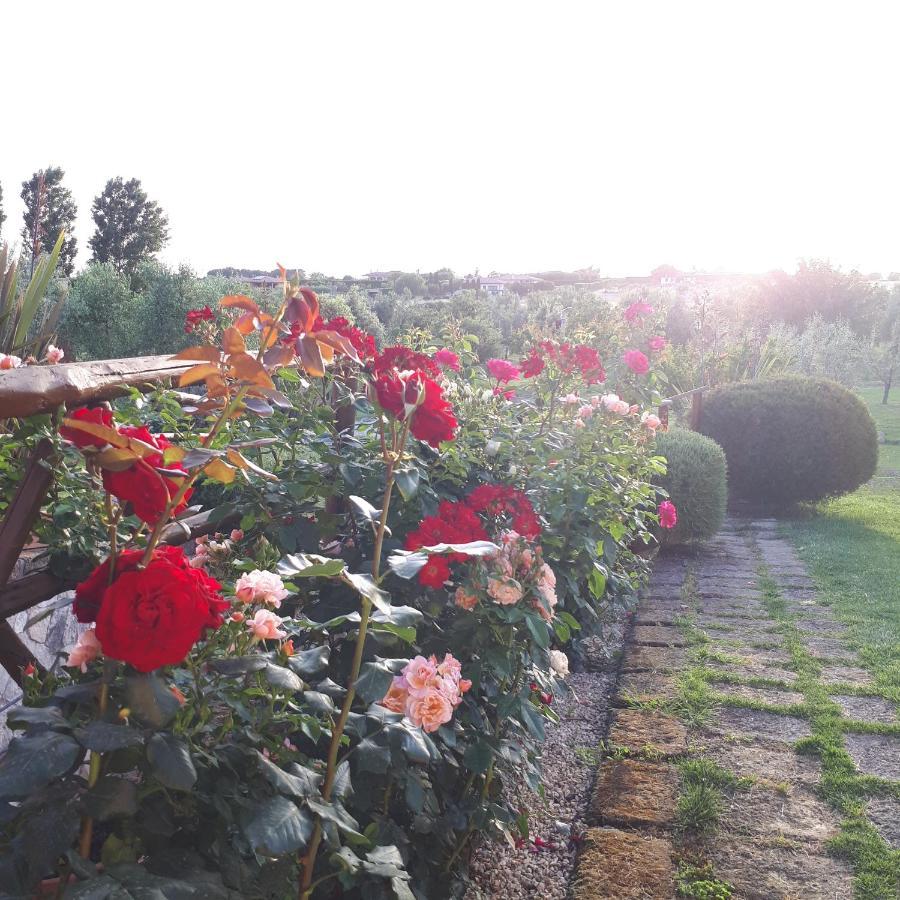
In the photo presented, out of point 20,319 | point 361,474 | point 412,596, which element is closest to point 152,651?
point 412,596

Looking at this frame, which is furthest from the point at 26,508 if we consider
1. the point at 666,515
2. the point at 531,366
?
the point at 666,515

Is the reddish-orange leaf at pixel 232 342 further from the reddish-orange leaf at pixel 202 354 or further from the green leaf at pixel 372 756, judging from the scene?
the green leaf at pixel 372 756

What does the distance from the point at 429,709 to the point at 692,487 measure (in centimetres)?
469

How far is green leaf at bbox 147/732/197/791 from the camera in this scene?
854 mm

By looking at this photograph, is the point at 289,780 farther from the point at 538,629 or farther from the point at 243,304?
the point at 538,629

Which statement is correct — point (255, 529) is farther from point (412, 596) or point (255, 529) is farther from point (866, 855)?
point (866, 855)

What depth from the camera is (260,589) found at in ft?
3.59

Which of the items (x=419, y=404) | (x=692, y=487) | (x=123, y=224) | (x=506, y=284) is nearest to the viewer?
(x=419, y=404)

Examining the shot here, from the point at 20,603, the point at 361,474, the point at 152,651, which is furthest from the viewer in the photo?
the point at 361,474

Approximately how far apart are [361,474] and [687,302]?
51.3 feet

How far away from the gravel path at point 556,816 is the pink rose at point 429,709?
77 centimetres

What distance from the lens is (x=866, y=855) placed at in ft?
7.07

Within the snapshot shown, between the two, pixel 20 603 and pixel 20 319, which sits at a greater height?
pixel 20 319

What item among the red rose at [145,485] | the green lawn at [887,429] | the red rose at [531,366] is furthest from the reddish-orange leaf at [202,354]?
the green lawn at [887,429]
